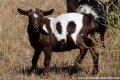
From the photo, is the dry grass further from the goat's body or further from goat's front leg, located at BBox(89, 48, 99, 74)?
the goat's body

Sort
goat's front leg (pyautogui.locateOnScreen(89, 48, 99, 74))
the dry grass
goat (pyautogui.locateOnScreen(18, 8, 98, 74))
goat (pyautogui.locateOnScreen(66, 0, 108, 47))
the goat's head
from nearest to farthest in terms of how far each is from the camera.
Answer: the dry grass → the goat's head → goat (pyautogui.locateOnScreen(18, 8, 98, 74)) → goat's front leg (pyautogui.locateOnScreen(89, 48, 99, 74)) → goat (pyautogui.locateOnScreen(66, 0, 108, 47))

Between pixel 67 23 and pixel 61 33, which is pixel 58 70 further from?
pixel 67 23

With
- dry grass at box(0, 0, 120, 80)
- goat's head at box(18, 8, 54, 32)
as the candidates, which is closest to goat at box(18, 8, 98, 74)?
goat's head at box(18, 8, 54, 32)

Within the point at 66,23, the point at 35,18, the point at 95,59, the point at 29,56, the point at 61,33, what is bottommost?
the point at 29,56

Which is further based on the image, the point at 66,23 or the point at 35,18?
the point at 66,23

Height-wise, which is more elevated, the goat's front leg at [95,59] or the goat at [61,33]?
the goat at [61,33]

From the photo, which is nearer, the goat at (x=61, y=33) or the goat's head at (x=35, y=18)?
the goat's head at (x=35, y=18)

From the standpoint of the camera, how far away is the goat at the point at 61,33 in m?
9.02

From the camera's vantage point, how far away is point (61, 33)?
29.8ft

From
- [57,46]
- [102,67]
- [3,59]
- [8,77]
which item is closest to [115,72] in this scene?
[102,67]

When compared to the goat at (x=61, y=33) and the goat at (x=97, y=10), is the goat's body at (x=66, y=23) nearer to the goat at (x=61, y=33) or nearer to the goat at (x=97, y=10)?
the goat at (x=61, y=33)

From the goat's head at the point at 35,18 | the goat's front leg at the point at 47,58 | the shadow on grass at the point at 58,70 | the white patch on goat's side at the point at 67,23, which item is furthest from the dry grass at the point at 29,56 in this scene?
the goat's head at the point at 35,18

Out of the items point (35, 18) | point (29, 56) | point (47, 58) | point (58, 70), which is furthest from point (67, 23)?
point (29, 56)

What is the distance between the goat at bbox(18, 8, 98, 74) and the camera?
29.6 ft
